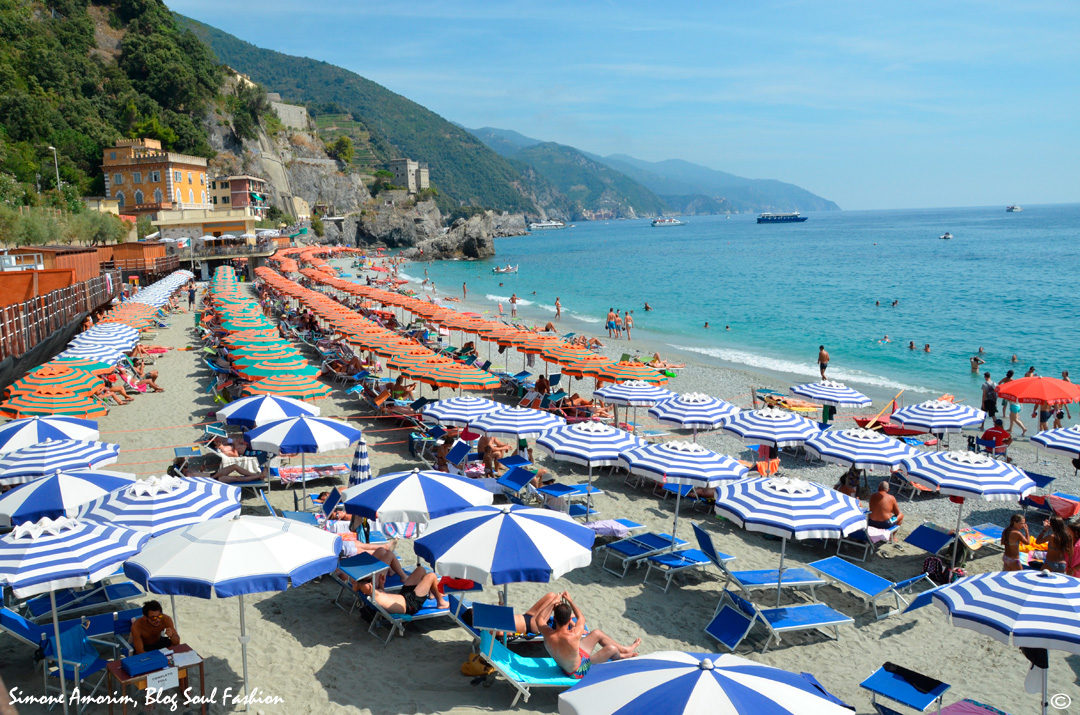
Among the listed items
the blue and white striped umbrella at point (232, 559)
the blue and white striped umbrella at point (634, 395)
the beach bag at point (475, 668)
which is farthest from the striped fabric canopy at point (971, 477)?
the blue and white striped umbrella at point (232, 559)

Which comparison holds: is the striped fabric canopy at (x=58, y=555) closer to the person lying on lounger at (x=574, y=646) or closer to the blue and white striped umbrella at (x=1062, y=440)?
the person lying on lounger at (x=574, y=646)

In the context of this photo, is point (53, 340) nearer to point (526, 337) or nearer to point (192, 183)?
point (526, 337)

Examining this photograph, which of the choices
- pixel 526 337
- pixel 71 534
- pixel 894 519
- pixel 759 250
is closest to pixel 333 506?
pixel 71 534

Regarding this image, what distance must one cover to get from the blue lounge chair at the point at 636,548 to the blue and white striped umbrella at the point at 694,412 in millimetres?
2781

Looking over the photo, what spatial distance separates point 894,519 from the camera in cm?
932

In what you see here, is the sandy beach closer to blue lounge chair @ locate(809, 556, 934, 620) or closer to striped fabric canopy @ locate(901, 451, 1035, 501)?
blue lounge chair @ locate(809, 556, 934, 620)

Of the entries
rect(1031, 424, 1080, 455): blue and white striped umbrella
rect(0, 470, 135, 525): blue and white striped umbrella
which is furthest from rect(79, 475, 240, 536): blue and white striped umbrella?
rect(1031, 424, 1080, 455): blue and white striped umbrella

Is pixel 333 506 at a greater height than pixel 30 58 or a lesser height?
lesser

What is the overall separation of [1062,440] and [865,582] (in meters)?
5.91

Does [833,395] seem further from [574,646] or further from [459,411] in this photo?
[574,646]

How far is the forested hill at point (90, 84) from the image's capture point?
5569 cm

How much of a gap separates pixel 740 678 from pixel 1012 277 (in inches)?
2819

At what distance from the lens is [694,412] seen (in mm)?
11258

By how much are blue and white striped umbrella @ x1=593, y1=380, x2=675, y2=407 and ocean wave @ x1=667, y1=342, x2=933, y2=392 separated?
14239mm
